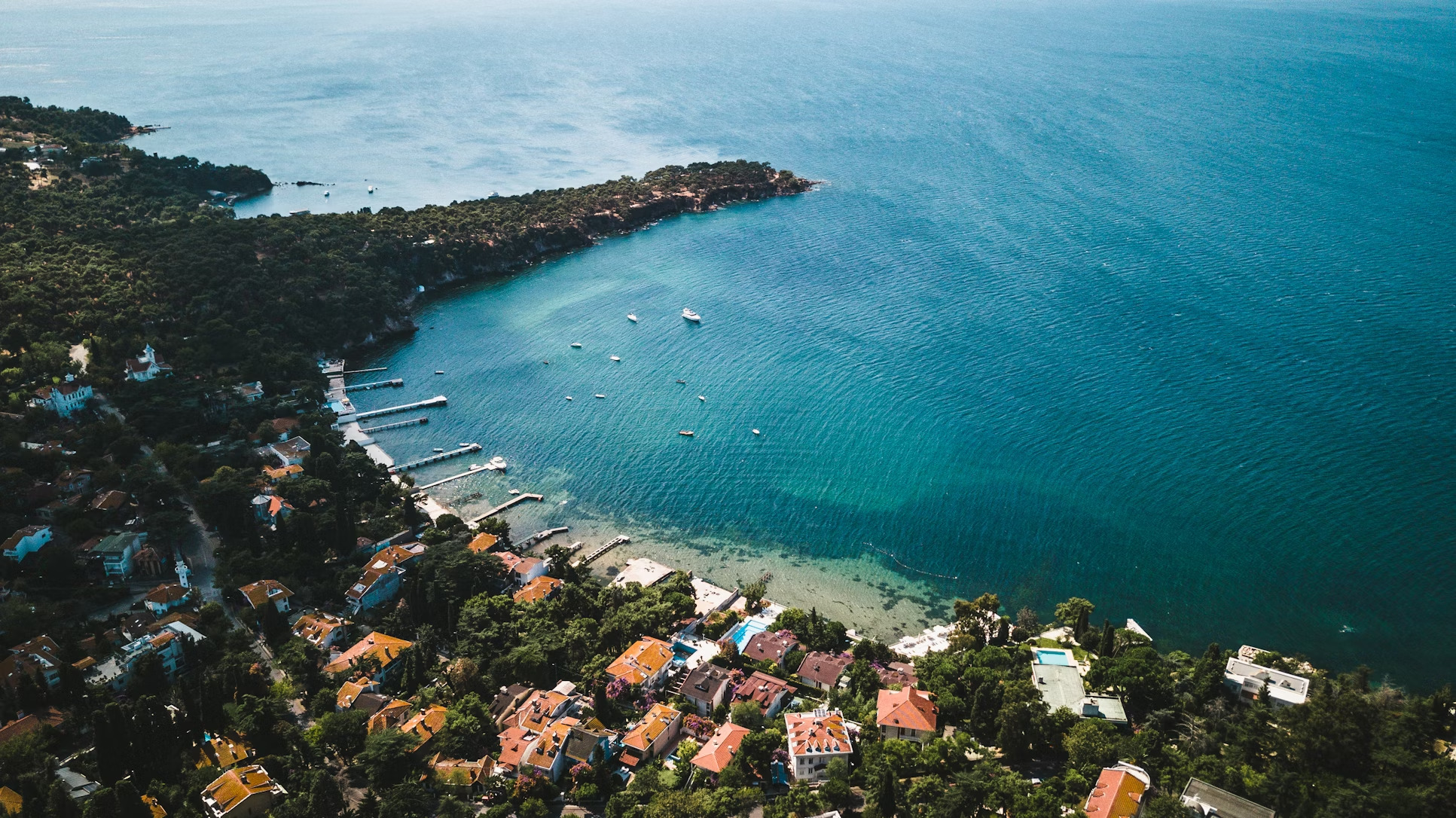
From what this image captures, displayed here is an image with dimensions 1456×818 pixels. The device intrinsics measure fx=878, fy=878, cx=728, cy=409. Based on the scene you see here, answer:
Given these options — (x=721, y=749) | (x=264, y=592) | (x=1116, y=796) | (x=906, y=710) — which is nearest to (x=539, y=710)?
(x=721, y=749)

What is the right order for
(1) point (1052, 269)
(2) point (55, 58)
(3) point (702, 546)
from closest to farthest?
1. (3) point (702, 546)
2. (1) point (1052, 269)
3. (2) point (55, 58)

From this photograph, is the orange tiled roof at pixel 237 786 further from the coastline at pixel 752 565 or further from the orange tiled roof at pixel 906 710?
the orange tiled roof at pixel 906 710

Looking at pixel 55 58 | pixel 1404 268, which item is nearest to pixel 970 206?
pixel 1404 268

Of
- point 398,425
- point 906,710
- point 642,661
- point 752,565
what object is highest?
point 906,710

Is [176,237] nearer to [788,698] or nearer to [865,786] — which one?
[788,698]

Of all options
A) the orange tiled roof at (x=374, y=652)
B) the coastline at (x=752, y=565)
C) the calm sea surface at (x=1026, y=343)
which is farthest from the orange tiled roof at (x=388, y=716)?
the calm sea surface at (x=1026, y=343)

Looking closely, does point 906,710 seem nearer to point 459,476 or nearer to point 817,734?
point 817,734
